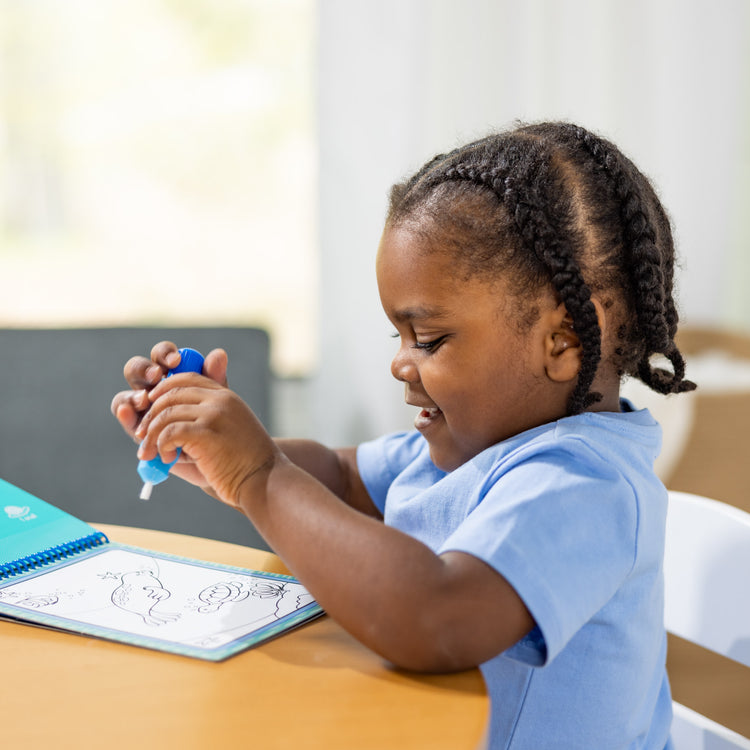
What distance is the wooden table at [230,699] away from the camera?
49 centimetres

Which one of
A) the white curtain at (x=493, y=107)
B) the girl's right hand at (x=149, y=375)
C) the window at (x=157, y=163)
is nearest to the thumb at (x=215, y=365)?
the girl's right hand at (x=149, y=375)

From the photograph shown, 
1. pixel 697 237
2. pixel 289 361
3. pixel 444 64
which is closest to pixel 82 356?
pixel 289 361

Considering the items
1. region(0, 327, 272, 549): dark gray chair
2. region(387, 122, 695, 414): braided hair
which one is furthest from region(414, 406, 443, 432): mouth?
region(0, 327, 272, 549): dark gray chair

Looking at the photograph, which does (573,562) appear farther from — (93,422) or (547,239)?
(93,422)

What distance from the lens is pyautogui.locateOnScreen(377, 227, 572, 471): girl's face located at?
0.68 meters

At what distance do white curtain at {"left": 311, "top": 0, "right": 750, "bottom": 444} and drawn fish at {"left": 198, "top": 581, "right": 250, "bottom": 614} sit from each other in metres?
1.40

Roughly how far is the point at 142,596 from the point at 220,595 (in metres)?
0.06

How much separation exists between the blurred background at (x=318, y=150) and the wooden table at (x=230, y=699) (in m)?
1.18

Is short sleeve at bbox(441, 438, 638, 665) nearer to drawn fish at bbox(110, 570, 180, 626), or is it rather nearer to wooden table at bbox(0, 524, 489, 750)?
wooden table at bbox(0, 524, 489, 750)

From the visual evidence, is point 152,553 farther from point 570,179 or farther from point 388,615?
point 570,179

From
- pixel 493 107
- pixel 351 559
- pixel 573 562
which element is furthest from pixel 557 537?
pixel 493 107

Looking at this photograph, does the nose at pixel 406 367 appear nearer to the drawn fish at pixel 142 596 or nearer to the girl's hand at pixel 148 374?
the girl's hand at pixel 148 374

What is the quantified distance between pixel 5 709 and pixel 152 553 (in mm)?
268

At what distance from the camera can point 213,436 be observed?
0.64 meters
